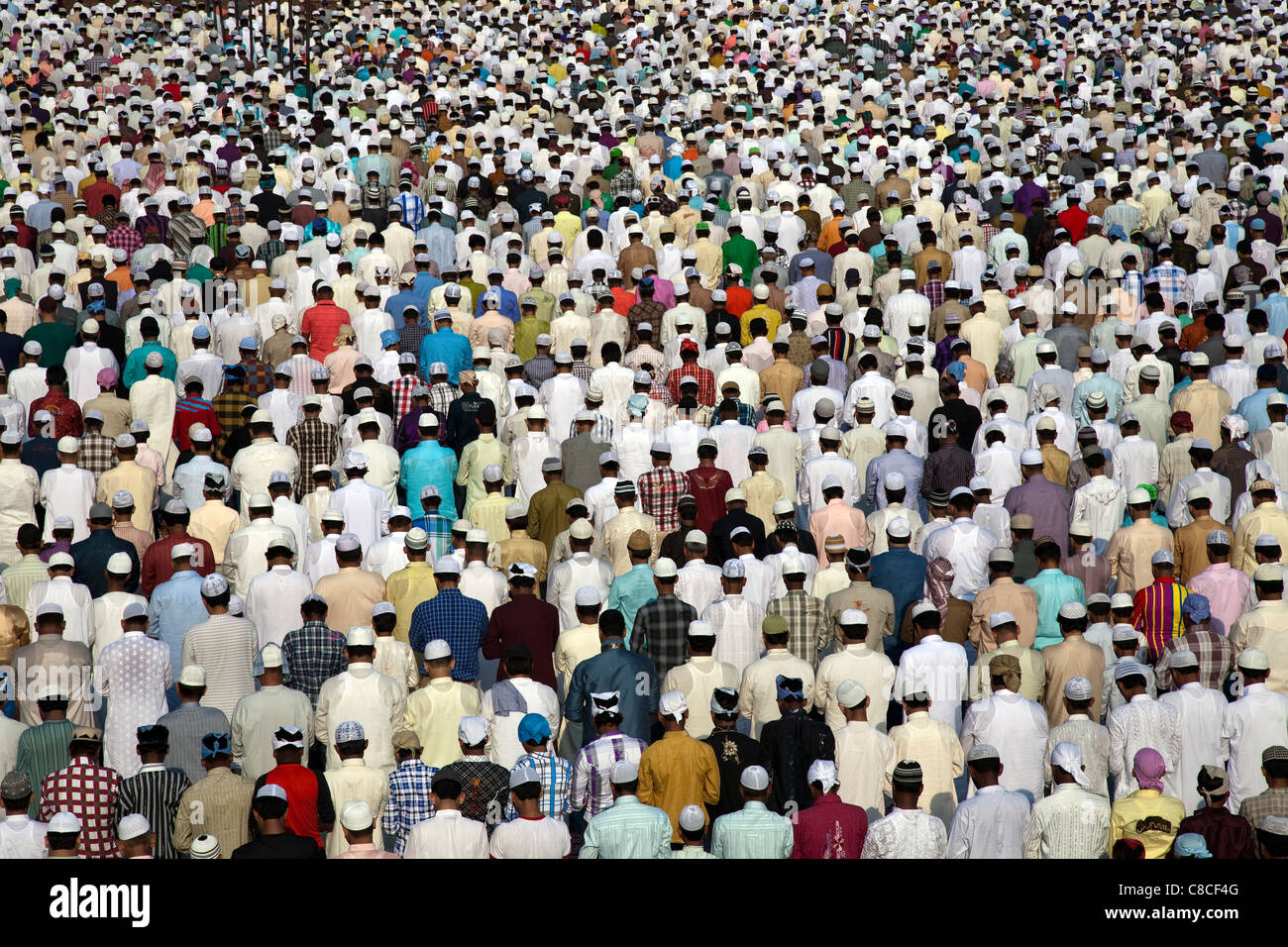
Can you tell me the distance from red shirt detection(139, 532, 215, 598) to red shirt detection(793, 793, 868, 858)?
15.4 ft

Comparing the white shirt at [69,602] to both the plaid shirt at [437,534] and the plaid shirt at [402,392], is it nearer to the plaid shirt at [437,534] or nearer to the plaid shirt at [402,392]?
the plaid shirt at [437,534]

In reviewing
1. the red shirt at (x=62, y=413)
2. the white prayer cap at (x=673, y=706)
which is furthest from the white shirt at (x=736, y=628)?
the red shirt at (x=62, y=413)

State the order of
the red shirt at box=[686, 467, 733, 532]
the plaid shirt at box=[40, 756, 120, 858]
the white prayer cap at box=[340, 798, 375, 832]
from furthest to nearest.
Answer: the red shirt at box=[686, 467, 733, 532]
the plaid shirt at box=[40, 756, 120, 858]
the white prayer cap at box=[340, 798, 375, 832]

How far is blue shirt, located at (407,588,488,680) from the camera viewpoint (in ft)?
32.7

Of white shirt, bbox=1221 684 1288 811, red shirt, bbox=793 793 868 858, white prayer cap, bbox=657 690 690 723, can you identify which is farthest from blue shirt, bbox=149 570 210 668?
white shirt, bbox=1221 684 1288 811

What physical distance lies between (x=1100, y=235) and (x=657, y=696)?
10193 millimetres

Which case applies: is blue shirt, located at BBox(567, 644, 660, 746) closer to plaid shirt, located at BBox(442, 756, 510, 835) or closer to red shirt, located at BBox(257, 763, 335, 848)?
plaid shirt, located at BBox(442, 756, 510, 835)

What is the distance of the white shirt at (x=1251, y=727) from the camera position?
29.3 feet

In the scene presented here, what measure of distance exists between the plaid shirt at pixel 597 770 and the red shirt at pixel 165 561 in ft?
11.6

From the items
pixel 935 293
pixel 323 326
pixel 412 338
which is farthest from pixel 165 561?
pixel 935 293

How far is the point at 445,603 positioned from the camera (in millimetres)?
9977

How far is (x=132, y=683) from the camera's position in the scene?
9602mm

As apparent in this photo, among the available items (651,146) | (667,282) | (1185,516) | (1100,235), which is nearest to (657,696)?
(1185,516)

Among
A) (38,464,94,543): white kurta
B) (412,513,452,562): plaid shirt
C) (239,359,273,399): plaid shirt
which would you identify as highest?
(239,359,273,399): plaid shirt
